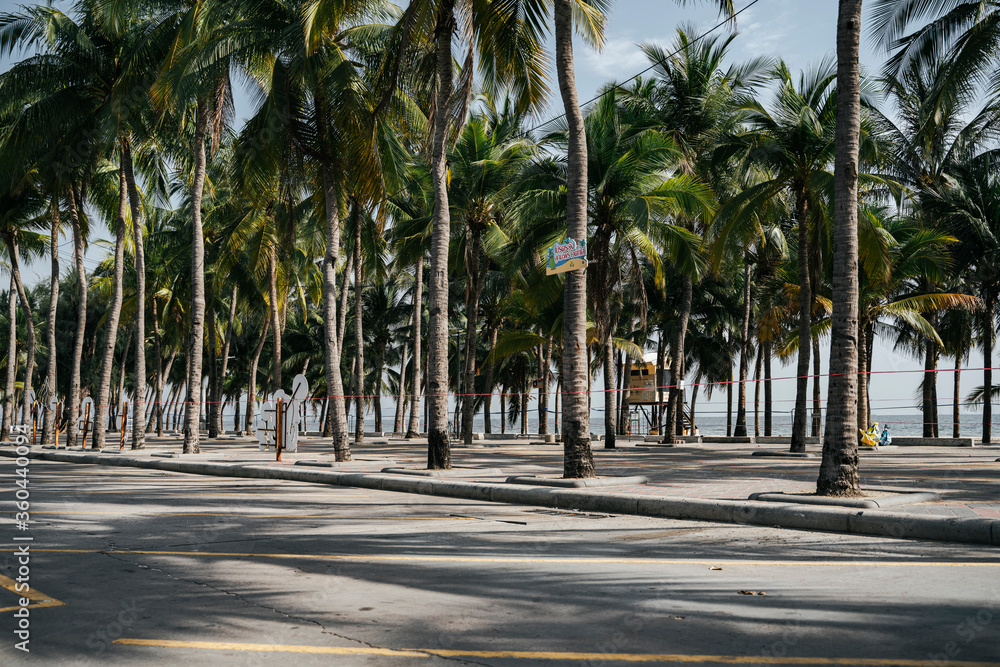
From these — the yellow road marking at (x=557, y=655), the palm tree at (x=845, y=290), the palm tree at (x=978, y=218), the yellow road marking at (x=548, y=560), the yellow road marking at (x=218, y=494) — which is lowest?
the yellow road marking at (x=218, y=494)

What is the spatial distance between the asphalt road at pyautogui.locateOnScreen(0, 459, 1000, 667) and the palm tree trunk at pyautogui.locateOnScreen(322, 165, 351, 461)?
9.42m

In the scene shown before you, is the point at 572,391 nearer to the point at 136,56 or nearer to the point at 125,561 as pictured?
the point at 125,561

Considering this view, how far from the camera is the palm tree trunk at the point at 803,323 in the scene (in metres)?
21.8

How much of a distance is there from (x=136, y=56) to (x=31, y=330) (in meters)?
14.7

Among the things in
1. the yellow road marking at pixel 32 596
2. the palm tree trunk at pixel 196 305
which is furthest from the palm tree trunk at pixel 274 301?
the yellow road marking at pixel 32 596

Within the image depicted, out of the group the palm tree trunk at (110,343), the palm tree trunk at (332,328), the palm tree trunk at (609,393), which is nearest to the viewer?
the palm tree trunk at (332,328)

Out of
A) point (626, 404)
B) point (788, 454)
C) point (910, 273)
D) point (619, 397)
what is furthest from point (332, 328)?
point (619, 397)

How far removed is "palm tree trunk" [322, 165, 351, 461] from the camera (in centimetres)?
1936

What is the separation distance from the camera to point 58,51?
947 inches

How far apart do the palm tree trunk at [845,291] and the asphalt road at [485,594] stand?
176 cm

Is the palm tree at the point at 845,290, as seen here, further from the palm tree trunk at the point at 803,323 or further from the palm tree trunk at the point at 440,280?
the palm tree trunk at the point at 803,323

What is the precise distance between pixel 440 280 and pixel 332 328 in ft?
15.6

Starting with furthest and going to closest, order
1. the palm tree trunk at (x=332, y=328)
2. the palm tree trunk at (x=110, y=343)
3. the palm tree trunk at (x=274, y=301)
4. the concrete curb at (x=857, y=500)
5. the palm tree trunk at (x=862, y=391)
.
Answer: the palm tree trunk at (x=274, y=301)
the palm tree trunk at (x=862, y=391)
the palm tree trunk at (x=110, y=343)
the palm tree trunk at (x=332, y=328)
the concrete curb at (x=857, y=500)

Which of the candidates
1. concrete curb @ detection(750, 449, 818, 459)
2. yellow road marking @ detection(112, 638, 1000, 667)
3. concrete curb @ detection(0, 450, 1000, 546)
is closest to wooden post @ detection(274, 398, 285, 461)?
concrete curb @ detection(0, 450, 1000, 546)
